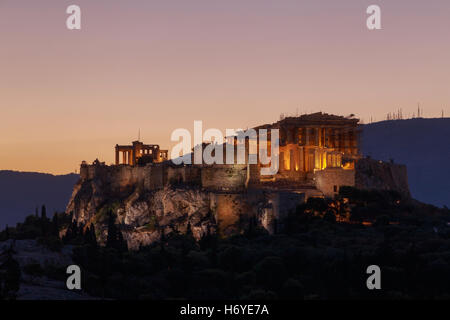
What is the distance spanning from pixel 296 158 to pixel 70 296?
1923 inches

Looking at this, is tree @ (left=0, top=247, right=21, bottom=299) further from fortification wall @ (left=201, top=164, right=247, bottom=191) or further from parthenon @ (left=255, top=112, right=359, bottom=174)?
parthenon @ (left=255, top=112, right=359, bottom=174)

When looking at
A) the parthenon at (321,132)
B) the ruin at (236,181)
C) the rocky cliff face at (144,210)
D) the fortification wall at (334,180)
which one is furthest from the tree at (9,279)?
the parthenon at (321,132)

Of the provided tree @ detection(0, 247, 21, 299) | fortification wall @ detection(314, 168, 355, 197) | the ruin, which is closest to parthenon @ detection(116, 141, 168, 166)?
the ruin

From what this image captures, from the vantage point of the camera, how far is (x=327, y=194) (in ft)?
249

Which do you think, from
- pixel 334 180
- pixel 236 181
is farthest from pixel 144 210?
pixel 334 180

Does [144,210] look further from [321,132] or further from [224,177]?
[321,132]

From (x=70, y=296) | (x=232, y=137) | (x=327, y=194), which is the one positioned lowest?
(x=70, y=296)

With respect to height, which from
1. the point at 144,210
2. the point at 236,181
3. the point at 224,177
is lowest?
the point at 144,210

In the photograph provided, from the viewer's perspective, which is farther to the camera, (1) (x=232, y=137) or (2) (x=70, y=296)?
(1) (x=232, y=137)

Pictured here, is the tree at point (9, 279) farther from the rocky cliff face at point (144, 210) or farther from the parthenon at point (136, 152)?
the parthenon at point (136, 152)
